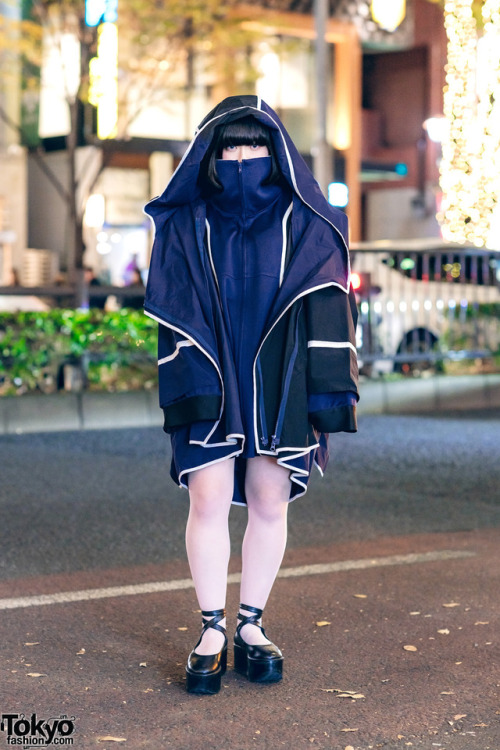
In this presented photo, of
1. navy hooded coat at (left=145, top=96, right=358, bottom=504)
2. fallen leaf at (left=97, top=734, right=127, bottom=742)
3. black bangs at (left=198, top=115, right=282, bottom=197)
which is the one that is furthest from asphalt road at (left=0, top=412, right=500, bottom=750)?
black bangs at (left=198, top=115, right=282, bottom=197)

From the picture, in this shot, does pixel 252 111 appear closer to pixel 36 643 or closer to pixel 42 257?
pixel 36 643

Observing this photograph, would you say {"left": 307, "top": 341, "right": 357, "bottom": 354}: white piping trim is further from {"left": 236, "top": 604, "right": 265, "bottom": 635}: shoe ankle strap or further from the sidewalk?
the sidewalk

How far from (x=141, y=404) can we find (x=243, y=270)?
8204mm

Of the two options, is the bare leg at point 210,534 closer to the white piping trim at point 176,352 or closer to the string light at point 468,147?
the white piping trim at point 176,352

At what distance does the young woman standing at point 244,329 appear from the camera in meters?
3.64

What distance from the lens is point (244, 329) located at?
12.1 ft

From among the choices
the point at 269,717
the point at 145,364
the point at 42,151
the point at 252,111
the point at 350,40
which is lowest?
the point at 269,717

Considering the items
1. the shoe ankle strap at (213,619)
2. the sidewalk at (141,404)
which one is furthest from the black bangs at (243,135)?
the sidewalk at (141,404)

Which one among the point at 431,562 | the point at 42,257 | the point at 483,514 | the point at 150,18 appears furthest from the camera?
the point at 42,257

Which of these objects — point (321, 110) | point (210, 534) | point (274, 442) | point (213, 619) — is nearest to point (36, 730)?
point (213, 619)

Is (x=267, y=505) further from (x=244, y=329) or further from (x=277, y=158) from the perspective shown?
(x=277, y=158)

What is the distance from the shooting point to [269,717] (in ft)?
11.3

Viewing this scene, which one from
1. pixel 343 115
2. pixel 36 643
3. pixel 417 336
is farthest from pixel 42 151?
pixel 36 643

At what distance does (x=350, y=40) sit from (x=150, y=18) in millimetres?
10466
